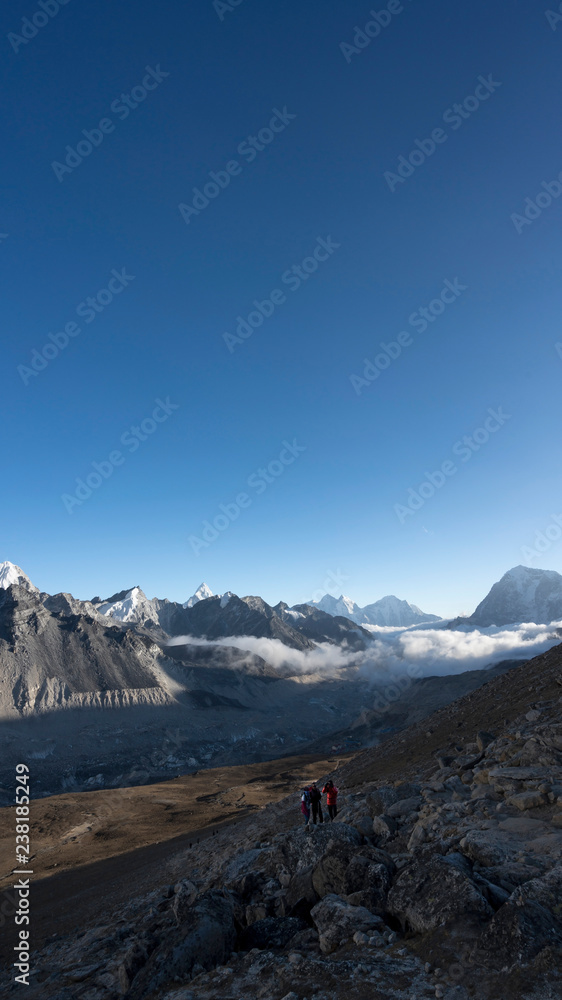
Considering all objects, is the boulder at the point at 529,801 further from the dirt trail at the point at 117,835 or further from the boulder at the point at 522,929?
the dirt trail at the point at 117,835

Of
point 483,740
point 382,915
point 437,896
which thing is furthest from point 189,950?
point 483,740

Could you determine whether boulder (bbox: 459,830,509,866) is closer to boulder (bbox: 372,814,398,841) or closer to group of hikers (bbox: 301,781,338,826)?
boulder (bbox: 372,814,398,841)

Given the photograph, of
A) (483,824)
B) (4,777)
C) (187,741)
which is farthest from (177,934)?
(187,741)

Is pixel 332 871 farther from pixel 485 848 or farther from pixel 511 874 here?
pixel 511 874

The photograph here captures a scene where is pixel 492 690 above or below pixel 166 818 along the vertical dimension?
above

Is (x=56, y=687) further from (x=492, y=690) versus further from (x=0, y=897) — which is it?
(x=492, y=690)

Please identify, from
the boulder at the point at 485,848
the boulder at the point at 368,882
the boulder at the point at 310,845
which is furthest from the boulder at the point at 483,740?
the boulder at the point at 368,882

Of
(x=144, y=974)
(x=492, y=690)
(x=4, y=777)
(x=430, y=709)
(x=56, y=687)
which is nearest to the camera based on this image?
(x=144, y=974)
